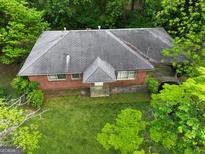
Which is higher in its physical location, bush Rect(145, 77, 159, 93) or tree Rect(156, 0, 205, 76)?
tree Rect(156, 0, 205, 76)

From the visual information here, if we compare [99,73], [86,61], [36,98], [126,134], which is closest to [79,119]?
[36,98]

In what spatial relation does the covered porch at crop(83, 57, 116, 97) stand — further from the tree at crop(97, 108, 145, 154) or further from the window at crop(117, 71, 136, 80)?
the tree at crop(97, 108, 145, 154)

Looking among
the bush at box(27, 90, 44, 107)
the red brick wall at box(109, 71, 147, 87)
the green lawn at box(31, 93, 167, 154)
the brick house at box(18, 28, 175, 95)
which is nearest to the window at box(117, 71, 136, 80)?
the brick house at box(18, 28, 175, 95)

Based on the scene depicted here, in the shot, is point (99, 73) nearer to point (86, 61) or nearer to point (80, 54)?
point (86, 61)

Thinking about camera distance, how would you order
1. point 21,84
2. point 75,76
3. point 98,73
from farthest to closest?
point 75,76 < point 21,84 < point 98,73

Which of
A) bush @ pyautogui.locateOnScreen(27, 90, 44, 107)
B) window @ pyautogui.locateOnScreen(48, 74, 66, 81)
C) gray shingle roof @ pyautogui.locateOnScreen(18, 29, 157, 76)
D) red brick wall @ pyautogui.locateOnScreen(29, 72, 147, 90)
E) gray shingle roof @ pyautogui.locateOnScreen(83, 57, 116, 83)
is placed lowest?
bush @ pyautogui.locateOnScreen(27, 90, 44, 107)

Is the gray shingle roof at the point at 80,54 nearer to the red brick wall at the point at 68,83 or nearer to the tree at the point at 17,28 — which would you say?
the red brick wall at the point at 68,83

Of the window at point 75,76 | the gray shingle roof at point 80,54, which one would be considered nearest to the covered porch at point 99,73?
the gray shingle roof at point 80,54
